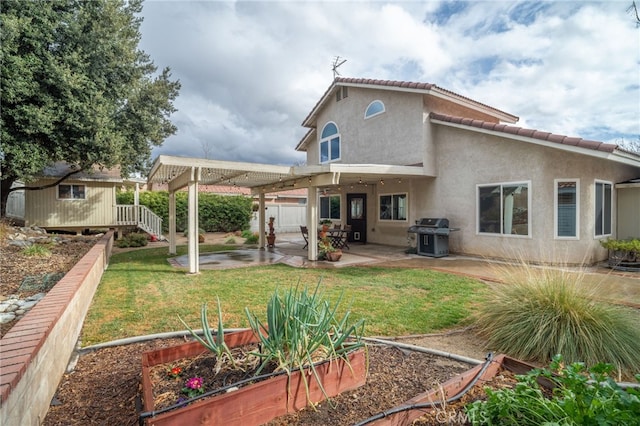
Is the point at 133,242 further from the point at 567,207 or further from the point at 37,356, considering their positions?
the point at 567,207

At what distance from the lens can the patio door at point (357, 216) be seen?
48.4 ft

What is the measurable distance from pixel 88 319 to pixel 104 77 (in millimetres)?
11012

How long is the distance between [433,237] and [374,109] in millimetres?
5695

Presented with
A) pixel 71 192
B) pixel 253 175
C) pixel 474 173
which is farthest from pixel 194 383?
pixel 71 192

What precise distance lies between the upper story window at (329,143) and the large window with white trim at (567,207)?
28.2 ft

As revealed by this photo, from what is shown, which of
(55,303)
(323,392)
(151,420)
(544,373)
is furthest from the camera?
(55,303)

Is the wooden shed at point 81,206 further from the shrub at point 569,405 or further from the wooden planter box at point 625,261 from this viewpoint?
the wooden planter box at point 625,261

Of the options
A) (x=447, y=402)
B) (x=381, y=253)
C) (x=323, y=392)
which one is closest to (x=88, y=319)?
(x=323, y=392)

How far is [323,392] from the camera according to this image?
2307 mm

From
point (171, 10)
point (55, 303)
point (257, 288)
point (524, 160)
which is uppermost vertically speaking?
point (171, 10)

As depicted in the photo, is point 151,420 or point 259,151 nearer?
point 151,420

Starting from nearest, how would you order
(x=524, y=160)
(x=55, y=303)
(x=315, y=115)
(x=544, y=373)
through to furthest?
(x=544, y=373)
(x=55, y=303)
(x=524, y=160)
(x=315, y=115)

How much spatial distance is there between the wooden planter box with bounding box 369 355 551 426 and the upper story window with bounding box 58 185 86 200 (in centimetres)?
1856

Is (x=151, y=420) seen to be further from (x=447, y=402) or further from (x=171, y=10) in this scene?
(x=171, y=10)
